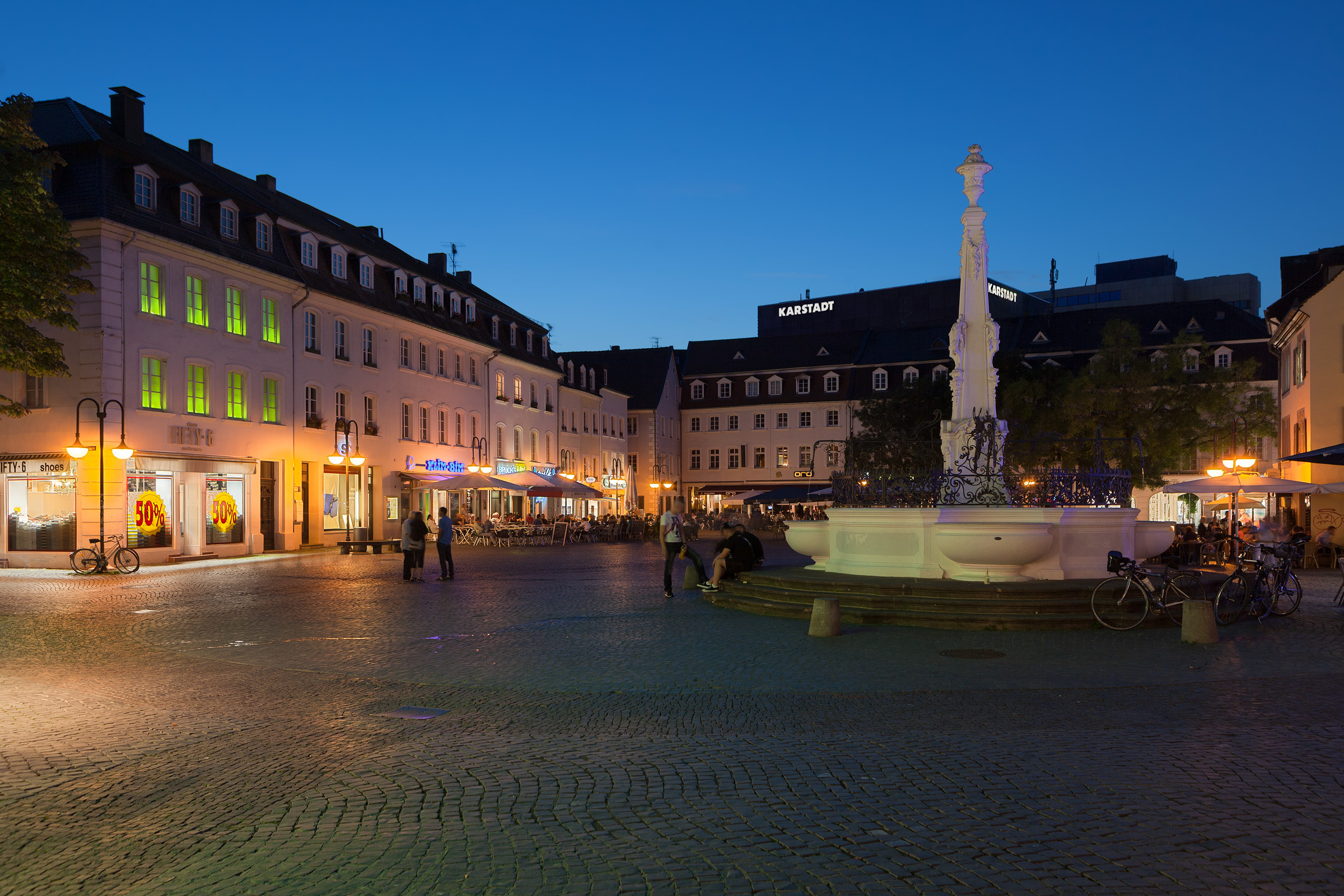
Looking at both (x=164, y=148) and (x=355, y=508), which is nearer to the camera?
(x=164, y=148)

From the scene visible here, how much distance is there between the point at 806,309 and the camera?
10738cm

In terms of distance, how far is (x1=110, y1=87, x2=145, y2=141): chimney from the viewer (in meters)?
33.1

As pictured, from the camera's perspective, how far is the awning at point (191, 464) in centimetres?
2944

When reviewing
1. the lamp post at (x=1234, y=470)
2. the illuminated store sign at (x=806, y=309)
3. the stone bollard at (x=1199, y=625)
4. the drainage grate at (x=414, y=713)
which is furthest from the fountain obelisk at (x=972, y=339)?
the illuminated store sign at (x=806, y=309)

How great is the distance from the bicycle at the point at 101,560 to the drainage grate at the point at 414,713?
19.7 metres

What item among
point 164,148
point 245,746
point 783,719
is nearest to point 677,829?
point 783,719

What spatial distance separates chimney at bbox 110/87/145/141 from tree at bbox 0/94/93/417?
27.1 feet

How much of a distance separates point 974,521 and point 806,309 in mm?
93033

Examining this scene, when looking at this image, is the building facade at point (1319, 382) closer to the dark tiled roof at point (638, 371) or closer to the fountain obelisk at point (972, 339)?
the fountain obelisk at point (972, 339)

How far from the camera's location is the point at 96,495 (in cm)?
2809

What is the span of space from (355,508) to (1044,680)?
3353 centimetres

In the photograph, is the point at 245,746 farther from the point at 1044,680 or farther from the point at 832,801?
the point at 1044,680

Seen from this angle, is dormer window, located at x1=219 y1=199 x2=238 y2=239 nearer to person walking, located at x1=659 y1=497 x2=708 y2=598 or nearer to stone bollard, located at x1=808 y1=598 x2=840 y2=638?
person walking, located at x1=659 y1=497 x2=708 y2=598

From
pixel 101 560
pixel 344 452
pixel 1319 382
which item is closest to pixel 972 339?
pixel 1319 382
